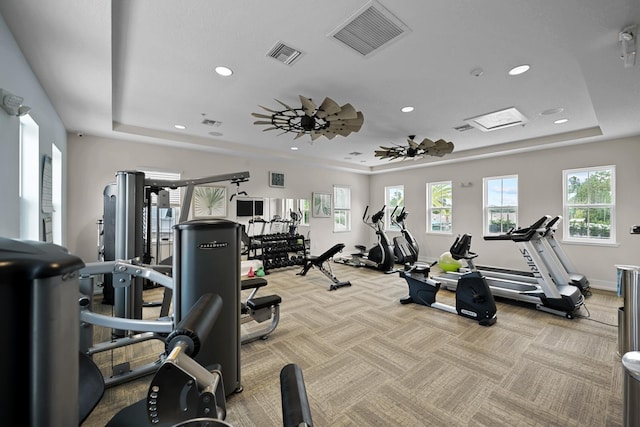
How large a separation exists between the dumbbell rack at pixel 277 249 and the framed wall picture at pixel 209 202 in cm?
97

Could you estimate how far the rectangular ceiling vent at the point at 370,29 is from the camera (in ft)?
6.86

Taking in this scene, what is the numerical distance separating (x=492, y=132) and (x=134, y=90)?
5.52 meters

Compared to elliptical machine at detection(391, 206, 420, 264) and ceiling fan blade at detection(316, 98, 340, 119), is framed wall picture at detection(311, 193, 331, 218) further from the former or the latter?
ceiling fan blade at detection(316, 98, 340, 119)

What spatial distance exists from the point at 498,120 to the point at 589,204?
2589 mm

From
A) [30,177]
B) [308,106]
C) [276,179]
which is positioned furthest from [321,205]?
[30,177]

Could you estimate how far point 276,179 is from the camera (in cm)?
709

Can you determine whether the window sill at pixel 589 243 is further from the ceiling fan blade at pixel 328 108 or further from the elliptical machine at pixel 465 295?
the ceiling fan blade at pixel 328 108

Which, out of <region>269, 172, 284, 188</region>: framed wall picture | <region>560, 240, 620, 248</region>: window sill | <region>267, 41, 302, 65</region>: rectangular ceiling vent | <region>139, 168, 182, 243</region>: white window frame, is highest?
<region>267, 41, 302, 65</region>: rectangular ceiling vent

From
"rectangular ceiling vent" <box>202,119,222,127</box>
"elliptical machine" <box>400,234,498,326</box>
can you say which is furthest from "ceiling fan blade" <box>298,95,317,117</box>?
"elliptical machine" <box>400,234,498,326</box>

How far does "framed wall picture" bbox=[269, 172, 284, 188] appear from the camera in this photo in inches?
275

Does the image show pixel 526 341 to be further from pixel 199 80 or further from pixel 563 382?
pixel 199 80

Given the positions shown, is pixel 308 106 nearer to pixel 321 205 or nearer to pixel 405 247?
pixel 405 247

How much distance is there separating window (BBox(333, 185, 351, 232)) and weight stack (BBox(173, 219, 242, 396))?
644cm

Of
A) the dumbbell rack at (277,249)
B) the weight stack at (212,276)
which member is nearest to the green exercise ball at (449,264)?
the dumbbell rack at (277,249)
